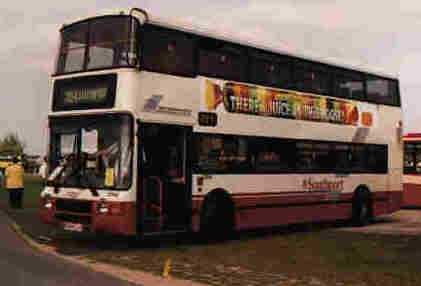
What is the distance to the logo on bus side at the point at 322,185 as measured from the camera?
17.8m

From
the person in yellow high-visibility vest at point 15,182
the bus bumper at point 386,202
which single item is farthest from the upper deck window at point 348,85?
the person in yellow high-visibility vest at point 15,182

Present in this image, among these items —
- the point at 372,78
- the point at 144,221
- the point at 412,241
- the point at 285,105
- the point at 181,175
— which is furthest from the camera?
the point at 372,78

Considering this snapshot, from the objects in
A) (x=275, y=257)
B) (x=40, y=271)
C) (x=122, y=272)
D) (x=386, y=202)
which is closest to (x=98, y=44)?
(x=122, y=272)

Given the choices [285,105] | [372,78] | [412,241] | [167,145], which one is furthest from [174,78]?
[372,78]

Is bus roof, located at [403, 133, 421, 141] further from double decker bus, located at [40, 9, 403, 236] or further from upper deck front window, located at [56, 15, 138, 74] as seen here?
upper deck front window, located at [56, 15, 138, 74]

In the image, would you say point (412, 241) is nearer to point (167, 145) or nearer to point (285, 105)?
point (285, 105)

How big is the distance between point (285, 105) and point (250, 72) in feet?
4.81

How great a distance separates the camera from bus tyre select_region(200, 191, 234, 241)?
14938mm

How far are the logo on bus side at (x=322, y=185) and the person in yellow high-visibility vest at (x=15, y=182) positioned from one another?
962 cm

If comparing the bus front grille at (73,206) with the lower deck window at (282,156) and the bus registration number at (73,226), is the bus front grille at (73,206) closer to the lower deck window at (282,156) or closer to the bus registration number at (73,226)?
the bus registration number at (73,226)

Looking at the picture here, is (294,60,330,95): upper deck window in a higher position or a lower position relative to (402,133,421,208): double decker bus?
higher

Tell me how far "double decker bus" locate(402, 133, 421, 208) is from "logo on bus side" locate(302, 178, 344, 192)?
9.59 meters

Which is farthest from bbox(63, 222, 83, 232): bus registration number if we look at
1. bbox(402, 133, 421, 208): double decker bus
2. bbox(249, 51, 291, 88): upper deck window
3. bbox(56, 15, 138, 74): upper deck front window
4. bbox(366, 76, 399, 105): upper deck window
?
bbox(402, 133, 421, 208): double decker bus

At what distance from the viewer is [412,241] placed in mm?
15672
